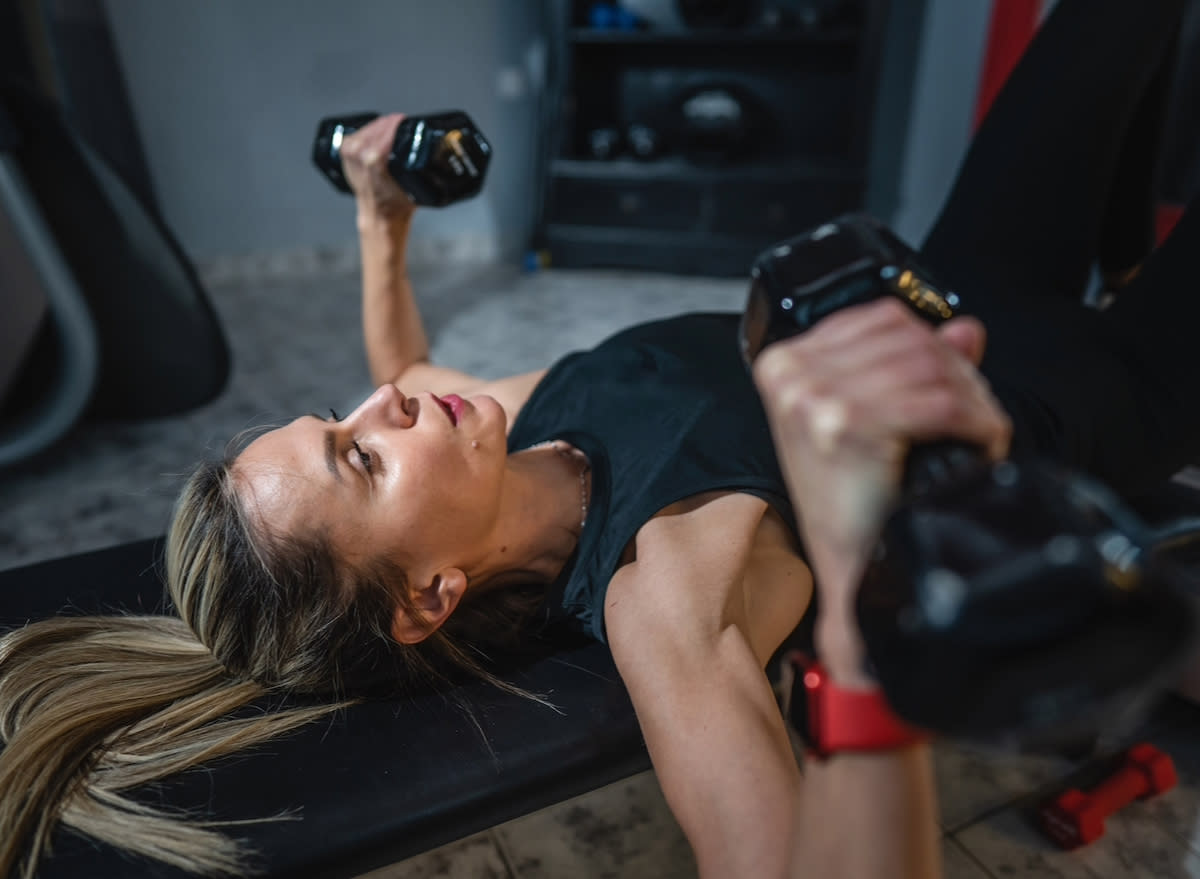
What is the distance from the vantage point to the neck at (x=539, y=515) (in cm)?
113

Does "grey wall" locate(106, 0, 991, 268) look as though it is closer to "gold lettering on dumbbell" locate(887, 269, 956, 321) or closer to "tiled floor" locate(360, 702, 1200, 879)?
"tiled floor" locate(360, 702, 1200, 879)

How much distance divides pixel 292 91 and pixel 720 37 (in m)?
1.77

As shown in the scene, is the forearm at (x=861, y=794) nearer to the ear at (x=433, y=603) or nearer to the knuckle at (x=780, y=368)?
the knuckle at (x=780, y=368)

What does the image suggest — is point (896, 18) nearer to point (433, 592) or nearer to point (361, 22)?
point (361, 22)

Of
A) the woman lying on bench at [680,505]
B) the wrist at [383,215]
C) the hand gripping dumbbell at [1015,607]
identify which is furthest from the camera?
the wrist at [383,215]

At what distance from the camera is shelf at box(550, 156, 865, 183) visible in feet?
11.1

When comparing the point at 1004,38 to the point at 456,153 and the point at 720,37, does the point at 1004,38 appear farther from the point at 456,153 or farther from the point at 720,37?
the point at 456,153

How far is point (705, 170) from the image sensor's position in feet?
11.5

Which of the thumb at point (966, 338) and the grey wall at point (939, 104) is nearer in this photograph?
the thumb at point (966, 338)

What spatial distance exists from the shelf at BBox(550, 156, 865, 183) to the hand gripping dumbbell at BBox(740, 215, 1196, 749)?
319 centimetres

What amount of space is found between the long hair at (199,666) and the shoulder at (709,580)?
0.22 meters

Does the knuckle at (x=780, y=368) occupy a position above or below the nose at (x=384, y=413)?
above

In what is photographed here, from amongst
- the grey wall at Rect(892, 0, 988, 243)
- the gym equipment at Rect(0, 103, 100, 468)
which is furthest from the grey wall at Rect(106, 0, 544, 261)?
the grey wall at Rect(892, 0, 988, 243)

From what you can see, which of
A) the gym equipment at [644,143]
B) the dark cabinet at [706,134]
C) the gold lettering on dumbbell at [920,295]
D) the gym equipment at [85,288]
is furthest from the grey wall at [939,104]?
the gold lettering on dumbbell at [920,295]
